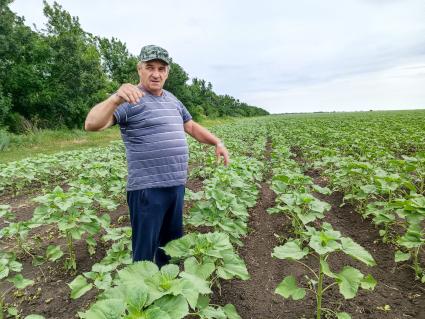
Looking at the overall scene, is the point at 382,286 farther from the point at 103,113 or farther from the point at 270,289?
the point at 103,113

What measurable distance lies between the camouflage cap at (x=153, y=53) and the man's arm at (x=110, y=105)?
1.49 feet

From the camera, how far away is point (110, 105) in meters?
2.16

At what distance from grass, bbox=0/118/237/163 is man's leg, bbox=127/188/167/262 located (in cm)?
1190

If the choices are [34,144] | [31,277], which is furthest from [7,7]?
[31,277]

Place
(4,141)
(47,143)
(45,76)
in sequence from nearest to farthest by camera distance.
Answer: (4,141), (47,143), (45,76)

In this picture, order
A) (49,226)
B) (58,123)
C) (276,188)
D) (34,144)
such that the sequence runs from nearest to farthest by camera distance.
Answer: (276,188), (49,226), (34,144), (58,123)

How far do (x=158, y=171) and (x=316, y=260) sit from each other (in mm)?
2016

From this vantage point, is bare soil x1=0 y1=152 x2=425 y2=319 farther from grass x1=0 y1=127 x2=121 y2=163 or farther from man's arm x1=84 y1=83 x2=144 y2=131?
grass x1=0 y1=127 x2=121 y2=163

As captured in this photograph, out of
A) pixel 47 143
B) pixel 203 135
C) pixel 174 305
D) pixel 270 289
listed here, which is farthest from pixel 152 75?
pixel 47 143

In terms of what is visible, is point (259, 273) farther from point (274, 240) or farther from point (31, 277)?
point (31, 277)

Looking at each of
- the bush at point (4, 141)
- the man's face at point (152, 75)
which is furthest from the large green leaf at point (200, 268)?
the bush at point (4, 141)

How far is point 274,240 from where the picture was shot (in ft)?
13.5

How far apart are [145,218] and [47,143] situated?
1617 centimetres

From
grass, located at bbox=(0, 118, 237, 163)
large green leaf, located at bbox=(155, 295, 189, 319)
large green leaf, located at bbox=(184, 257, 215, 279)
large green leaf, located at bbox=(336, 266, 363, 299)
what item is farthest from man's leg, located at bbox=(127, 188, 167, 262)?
grass, located at bbox=(0, 118, 237, 163)
